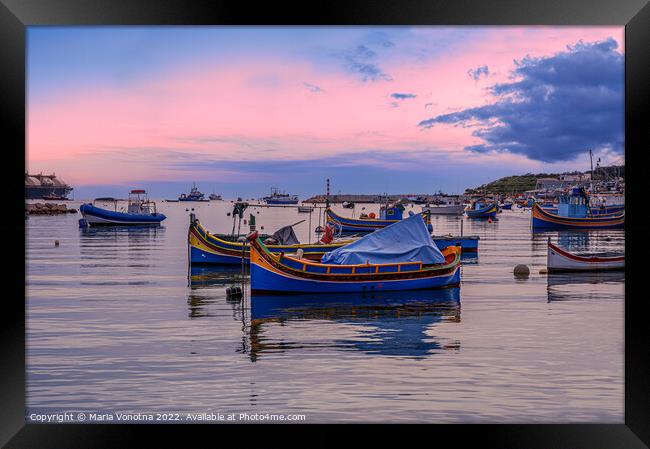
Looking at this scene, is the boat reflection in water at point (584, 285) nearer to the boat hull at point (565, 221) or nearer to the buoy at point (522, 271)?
the buoy at point (522, 271)

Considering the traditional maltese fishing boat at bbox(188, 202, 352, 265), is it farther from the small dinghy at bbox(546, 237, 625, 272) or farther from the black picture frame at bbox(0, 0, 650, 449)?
the black picture frame at bbox(0, 0, 650, 449)

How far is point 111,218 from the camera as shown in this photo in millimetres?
76438

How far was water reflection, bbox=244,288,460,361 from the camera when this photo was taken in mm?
15484

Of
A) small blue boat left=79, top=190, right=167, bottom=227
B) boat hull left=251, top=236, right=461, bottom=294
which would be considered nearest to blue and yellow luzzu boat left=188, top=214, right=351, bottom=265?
boat hull left=251, top=236, right=461, bottom=294

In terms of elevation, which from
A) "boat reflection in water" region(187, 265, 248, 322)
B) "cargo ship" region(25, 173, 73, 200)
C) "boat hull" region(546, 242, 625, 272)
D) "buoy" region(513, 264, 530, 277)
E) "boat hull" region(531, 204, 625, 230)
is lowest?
"boat reflection in water" region(187, 265, 248, 322)

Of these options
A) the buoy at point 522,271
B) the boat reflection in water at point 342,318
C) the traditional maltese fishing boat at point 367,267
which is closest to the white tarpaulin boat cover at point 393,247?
the traditional maltese fishing boat at point 367,267

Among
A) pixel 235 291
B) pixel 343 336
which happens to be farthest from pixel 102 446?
pixel 235 291

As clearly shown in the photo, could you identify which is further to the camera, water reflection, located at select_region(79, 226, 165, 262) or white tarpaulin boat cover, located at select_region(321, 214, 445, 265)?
water reflection, located at select_region(79, 226, 165, 262)

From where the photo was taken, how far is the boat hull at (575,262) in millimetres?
31047

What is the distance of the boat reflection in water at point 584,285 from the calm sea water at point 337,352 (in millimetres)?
104

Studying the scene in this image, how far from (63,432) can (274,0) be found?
16.9ft

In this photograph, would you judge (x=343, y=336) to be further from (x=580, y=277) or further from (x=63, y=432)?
(x=580, y=277)

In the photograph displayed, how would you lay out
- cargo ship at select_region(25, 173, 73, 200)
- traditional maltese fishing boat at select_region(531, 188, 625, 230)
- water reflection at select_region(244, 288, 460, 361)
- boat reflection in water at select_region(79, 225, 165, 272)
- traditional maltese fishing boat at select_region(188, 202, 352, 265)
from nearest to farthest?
water reflection at select_region(244, 288, 460, 361)
traditional maltese fishing boat at select_region(188, 202, 352, 265)
boat reflection in water at select_region(79, 225, 165, 272)
traditional maltese fishing boat at select_region(531, 188, 625, 230)
cargo ship at select_region(25, 173, 73, 200)

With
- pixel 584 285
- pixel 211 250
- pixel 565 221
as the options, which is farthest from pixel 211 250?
pixel 565 221
